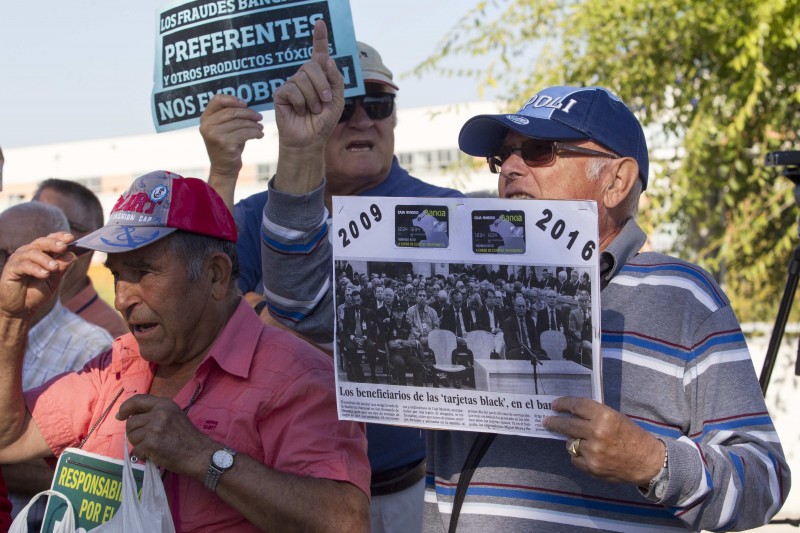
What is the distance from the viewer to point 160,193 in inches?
101

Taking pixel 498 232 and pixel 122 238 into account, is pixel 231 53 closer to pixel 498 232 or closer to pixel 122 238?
pixel 122 238

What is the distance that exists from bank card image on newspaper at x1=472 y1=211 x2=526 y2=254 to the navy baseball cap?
345mm

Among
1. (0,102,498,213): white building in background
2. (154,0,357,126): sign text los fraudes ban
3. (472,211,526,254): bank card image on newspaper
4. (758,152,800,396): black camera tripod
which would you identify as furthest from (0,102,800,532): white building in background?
(472,211,526,254): bank card image on newspaper

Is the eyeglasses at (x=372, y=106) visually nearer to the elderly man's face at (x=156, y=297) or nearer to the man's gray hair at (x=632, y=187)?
the elderly man's face at (x=156, y=297)

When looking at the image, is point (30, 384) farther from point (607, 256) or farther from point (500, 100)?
point (500, 100)

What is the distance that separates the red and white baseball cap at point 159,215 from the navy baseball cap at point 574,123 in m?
0.73

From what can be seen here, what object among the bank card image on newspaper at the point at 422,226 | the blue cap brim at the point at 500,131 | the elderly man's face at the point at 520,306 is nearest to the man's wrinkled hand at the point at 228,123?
the blue cap brim at the point at 500,131

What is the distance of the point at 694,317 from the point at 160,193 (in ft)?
4.60

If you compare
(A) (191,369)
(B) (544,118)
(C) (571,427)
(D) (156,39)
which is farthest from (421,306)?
(D) (156,39)

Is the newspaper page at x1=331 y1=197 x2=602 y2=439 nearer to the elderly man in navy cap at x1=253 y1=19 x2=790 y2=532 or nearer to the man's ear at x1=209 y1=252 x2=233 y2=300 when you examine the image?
the elderly man in navy cap at x1=253 y1=19 x2=790 y2=532

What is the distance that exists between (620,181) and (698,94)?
4664 mm

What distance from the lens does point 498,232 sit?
1.90 meters

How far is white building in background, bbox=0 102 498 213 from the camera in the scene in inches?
1276

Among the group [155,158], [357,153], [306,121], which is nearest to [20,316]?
[306,121]
